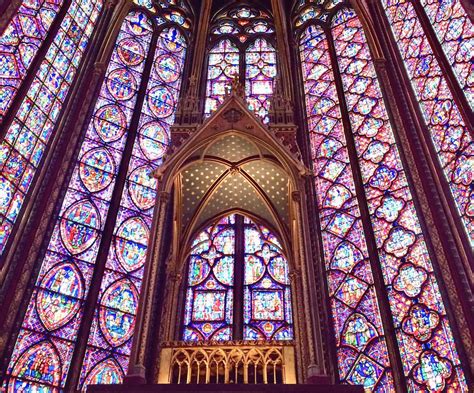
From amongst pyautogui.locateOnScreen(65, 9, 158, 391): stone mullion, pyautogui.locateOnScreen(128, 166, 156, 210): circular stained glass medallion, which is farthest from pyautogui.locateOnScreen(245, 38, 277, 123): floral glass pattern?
pyautogui.locateOnScreen(128, 166, 156, 210): circular stained glass medallion

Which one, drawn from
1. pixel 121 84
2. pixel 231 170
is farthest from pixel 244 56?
pixel 231 170

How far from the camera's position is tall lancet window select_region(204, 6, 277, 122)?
13414 mm

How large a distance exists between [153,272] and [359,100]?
6.45 meters

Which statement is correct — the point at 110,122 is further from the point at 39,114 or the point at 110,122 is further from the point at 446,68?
the point at 446,68

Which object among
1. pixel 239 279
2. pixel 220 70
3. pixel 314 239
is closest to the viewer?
pixel 314 239

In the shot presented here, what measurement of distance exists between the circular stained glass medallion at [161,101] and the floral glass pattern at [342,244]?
314 centimetres

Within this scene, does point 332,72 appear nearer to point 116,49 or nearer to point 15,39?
point 116,49

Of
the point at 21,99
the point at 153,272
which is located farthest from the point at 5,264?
the point at 21,99

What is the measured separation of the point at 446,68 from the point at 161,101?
617 cm

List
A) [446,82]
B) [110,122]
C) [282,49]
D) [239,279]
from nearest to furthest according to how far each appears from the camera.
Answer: [446,82]
[239,279]
[110,122]
[282,49]

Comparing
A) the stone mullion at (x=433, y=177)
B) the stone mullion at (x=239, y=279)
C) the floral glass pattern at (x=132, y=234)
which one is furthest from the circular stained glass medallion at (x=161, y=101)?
the stone mullion at (x=433, y=177)

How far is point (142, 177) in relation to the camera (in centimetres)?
1116

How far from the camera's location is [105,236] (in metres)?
9.98

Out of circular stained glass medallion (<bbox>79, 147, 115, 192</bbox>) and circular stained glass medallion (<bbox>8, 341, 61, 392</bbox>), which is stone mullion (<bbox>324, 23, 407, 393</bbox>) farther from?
circular stained glass medallion (<bbox>8, 341, 61, 392</bbox>)
